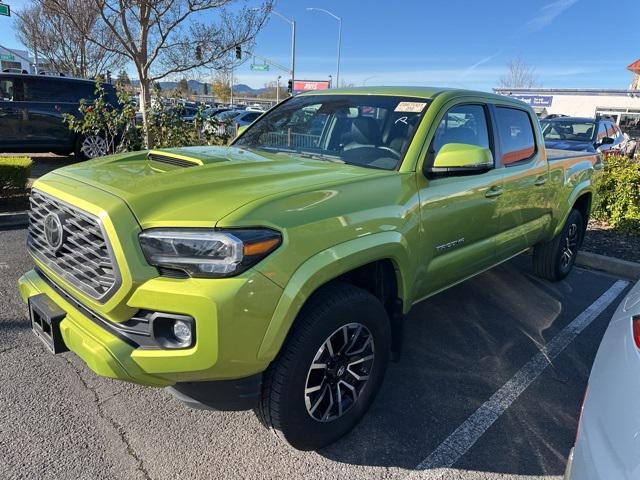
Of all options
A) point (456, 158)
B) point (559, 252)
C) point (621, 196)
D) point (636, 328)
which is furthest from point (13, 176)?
point (621, 196)

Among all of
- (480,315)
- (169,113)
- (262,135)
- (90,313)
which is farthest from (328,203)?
(169,113)

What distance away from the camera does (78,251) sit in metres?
2.21

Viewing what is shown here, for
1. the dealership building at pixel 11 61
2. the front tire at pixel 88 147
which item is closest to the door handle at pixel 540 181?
the front tire at pixel 88 147

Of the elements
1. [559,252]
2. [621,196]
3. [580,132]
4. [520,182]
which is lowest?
[559,252]

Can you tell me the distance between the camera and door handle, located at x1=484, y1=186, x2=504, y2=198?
341 cm

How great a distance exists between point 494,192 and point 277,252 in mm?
2096

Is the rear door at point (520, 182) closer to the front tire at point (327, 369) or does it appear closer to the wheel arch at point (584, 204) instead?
the wheel arch at point (584, 204)

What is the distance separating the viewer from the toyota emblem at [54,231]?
7.51ft

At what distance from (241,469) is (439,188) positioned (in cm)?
190

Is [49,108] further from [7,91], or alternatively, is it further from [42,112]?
[7,91]

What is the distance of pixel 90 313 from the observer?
219 centimetres

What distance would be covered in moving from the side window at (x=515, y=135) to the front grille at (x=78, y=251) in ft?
9.70

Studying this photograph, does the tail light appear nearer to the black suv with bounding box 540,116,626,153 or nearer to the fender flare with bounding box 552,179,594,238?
the fender flare with bounding box 552,179,594,238

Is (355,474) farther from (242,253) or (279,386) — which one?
(242,253)
